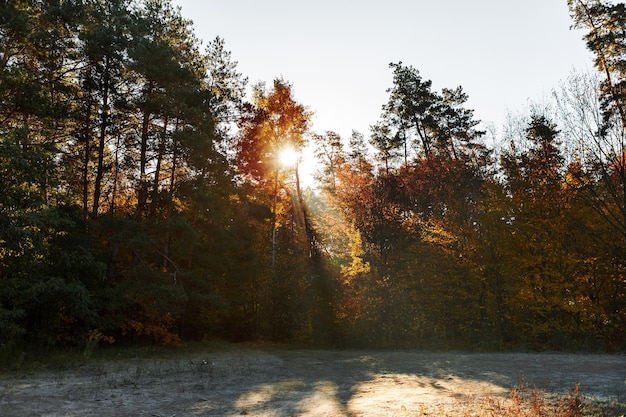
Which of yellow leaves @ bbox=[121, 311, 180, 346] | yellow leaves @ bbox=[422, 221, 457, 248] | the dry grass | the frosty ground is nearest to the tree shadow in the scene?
the frosty ground

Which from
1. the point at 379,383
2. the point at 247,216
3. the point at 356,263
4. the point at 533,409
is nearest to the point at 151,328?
the point at 247,216

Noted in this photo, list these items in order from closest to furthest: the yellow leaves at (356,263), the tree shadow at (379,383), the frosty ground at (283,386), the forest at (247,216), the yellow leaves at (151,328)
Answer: the frosty ground at (283,386) < the tree shadow at (379,383) < the forest at (247,216) < the yellow leaves at (151,328) < the yellow leaves at (356,263)

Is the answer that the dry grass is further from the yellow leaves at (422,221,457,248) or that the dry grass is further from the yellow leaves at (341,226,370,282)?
the yellow leaves at (341,226,370,282)

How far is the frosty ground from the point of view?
7773 mm

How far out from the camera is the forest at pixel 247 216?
641 inches

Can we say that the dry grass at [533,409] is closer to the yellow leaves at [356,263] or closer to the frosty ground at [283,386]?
the frosty ground at [283,386]

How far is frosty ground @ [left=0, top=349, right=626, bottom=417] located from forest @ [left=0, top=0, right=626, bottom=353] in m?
4.01

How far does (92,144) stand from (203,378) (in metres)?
14.6

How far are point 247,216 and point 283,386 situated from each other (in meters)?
16.0

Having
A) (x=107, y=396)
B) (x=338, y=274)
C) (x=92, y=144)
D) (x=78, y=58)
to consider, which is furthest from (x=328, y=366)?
(x=78, y=58)

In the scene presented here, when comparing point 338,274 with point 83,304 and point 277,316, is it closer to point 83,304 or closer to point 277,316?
point 277,316

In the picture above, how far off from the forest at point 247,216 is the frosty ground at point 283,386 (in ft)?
13.2

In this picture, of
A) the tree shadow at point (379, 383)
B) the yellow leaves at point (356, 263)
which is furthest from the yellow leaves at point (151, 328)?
the yellow leaves at point (356, 263)

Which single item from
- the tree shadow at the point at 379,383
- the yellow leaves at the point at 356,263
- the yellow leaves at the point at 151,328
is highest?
the yellow leaves at the point at 356,263
